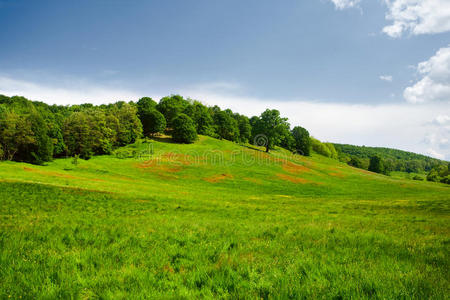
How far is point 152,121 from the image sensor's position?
278ft

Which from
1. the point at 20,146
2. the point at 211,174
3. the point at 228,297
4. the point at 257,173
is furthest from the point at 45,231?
the point at 20,146

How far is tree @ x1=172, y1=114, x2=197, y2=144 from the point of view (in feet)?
263

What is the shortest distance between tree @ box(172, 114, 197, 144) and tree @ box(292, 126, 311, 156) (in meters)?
70.3

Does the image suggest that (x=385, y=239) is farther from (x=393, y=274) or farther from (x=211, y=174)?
(x=211, y=174)

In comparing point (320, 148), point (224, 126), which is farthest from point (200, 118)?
point (320, 148)

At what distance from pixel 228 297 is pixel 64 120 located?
81776 mm

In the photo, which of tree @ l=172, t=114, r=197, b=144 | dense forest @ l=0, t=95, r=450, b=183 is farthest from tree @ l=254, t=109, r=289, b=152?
tree @ l=172, t=114, r=197, b=144

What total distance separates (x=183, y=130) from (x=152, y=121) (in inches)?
622

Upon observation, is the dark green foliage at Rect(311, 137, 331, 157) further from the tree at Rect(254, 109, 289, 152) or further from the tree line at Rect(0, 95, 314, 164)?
the tree at Rect(254, 109, 289, 152)

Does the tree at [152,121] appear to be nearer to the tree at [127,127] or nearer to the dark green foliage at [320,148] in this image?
the tree at [127,127]

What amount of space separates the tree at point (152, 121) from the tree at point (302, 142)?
268 feet

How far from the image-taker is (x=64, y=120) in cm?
6444

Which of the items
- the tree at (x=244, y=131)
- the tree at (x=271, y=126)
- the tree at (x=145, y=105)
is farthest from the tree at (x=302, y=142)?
the tree at (x=145, y=105)

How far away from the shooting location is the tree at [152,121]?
278 ft
